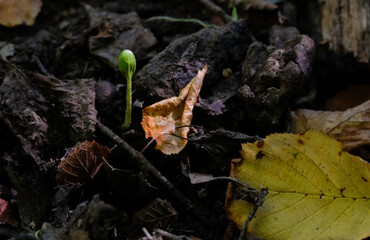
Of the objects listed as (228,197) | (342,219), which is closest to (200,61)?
(228,197)

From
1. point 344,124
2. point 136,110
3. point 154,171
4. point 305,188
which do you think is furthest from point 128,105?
point 344,124

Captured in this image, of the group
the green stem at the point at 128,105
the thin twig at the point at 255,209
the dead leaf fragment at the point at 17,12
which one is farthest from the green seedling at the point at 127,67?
the dead leaf fragment at the point at 17,12

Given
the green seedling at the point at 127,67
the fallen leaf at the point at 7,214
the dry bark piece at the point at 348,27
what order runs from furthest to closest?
the dry bark piece at the point at 348,27
the green seedling at the point at 127,67
the fallen leaf at the point at 7,214

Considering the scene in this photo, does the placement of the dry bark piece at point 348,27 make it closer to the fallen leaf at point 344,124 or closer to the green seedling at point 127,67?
the fallen leaf at point 344,124

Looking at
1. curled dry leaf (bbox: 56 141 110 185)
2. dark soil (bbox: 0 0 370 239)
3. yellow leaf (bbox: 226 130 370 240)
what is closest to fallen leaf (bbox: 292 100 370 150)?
dark soil (bbox: 0 0 370 239)

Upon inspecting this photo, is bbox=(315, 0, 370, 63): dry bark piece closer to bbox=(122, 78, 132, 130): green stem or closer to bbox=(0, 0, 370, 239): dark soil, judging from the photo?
bbox=(0, 0, 370, 239): dark soil

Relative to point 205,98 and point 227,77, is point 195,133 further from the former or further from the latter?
point 227,77
